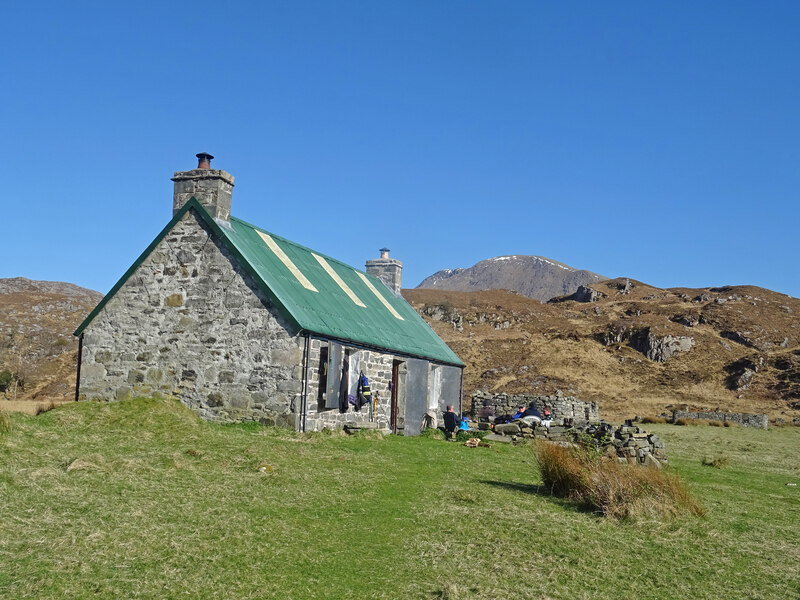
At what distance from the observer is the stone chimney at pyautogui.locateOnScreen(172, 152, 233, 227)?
18.5m

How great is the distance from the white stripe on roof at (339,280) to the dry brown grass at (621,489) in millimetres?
12143

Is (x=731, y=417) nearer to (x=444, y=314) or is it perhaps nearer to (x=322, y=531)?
(x=444, y=314)

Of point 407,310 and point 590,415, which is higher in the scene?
point 407,310

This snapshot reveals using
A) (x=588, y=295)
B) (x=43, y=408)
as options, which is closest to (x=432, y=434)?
(x=43, y=408)

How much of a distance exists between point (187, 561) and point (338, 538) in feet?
6.06

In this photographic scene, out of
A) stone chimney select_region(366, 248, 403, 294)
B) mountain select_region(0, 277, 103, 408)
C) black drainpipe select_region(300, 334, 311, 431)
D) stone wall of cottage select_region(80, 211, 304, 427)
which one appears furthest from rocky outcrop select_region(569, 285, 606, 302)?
black drainpipe select_region(300, 334, 311, 431)

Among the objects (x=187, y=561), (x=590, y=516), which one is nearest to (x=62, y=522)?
(x=187, y=561)

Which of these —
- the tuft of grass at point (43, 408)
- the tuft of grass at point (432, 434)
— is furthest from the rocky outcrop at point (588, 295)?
the tuft of grass at point (43, 408)

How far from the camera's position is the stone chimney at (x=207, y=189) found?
1845cm

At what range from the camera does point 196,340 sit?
58.8 ft

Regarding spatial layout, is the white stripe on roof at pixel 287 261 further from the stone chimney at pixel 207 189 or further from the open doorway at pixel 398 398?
the open doorway at pixel 398 398

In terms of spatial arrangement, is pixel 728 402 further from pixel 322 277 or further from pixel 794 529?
pixel 794 529

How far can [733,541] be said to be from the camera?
29.3 ft

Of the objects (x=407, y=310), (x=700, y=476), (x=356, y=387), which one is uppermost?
(x=407, y=310)
